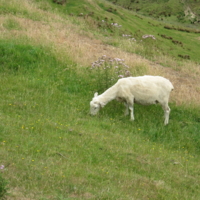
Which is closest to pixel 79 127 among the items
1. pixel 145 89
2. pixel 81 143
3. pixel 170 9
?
pixel 81 143

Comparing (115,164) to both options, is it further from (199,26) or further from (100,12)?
(199,26)

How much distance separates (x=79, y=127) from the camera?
9.69 metres

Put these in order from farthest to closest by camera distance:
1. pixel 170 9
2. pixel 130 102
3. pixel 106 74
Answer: pixel 170 9, pixel 106 74, pixel 130 102

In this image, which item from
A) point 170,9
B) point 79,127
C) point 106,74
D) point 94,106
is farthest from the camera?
point 170,9

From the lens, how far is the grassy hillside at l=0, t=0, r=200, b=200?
633 centimetres


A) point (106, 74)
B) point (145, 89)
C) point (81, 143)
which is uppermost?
point (145, 89)

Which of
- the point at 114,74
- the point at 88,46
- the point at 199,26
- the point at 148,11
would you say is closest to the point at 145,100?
the point at 114,74

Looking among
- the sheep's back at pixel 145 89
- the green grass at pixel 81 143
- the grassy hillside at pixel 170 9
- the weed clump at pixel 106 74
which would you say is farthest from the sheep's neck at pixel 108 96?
the grassy hillside at pixel 170 9

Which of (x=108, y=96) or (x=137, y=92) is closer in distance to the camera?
(x=137, y=92)

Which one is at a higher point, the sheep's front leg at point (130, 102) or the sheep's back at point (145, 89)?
the sheep's back at point (145, 89)

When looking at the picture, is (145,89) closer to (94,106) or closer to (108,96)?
(108,96)

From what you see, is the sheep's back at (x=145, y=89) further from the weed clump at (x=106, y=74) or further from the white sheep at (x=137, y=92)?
the weed clump at (x=106, y=74)

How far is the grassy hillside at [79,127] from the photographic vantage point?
6328mm

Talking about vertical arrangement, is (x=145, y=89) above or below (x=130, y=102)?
above
